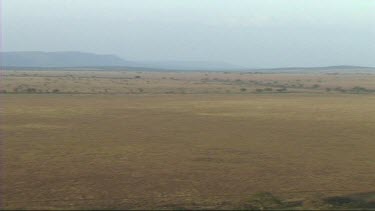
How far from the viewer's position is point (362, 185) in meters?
12.6

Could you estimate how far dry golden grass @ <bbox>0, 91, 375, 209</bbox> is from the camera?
11445 mm

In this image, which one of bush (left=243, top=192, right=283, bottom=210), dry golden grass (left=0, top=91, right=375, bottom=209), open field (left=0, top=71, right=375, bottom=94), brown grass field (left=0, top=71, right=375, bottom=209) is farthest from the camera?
open field (left=0, top=71, right=375, bottom=94)

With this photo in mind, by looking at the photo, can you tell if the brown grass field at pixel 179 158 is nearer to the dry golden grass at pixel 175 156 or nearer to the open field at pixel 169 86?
the dry golden grass at pixel 175 156

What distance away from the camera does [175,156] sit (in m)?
16.6

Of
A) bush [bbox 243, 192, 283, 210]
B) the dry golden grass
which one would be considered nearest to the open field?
the dry golden grass

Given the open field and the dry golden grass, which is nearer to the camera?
the dry golden grass

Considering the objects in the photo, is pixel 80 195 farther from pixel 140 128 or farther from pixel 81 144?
pixel 140 128

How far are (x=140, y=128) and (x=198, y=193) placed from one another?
40.2 ft

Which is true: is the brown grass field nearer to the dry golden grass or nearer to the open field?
the dry golden grass

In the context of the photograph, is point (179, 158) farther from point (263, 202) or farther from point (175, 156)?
point (263, 202)

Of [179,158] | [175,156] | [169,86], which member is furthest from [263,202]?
[169,86]

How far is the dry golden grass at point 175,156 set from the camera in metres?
11.4

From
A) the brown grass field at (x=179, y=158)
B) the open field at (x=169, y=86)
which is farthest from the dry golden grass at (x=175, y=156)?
the open field at (x=169, y=86)

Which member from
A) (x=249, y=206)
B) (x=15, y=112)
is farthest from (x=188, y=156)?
(x=15, y=112)
